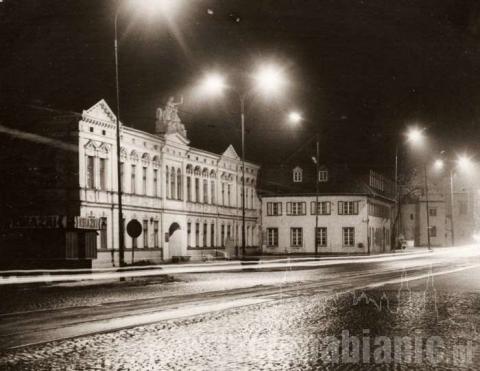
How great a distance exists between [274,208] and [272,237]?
10.7ft

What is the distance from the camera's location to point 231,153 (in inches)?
2692

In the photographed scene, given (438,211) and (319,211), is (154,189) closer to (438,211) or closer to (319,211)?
(319,211)

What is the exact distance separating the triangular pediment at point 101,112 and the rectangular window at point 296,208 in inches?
1470

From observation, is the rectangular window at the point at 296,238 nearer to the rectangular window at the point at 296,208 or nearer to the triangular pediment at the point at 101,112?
the rectangular window at the point at 296,208

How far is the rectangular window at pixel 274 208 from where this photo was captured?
266ft

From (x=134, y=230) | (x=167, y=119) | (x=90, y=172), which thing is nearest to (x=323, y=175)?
(x=167, y=119)

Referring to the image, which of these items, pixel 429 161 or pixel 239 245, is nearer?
pixel 239 245

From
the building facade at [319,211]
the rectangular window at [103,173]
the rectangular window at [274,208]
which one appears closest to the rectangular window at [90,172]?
the rectangular window at [103,173]

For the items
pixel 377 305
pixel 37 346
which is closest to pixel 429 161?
pixel 377 305

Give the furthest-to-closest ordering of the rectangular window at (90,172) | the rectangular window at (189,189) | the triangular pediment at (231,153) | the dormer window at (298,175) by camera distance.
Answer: the dormer window at (298,175), the triangular pediment at (231,153), the rectangular window at (189,189), the rectangular window at (90,172)

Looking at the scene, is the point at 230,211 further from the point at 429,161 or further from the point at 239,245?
the point at 429,161

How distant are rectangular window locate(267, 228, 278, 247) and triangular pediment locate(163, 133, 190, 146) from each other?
24965 millimetres

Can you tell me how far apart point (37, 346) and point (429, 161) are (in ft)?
287

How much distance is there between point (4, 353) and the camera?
9938mm
